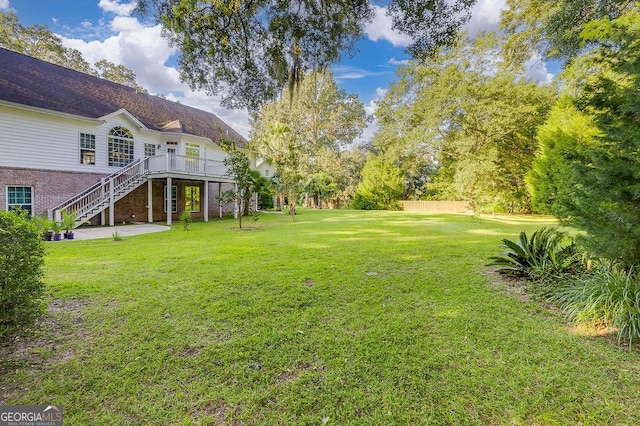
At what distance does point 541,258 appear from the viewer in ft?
15.7

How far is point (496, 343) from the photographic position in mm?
2877

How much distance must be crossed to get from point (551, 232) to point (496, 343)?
140 inches

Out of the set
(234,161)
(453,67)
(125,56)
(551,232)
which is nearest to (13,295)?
(551,232)

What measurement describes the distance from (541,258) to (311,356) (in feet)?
14.3

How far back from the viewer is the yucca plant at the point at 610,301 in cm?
297

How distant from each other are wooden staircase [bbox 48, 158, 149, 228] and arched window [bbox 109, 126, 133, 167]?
0.69 meters

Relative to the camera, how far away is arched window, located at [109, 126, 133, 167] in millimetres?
13594

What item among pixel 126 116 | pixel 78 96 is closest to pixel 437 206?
pixel 126 116

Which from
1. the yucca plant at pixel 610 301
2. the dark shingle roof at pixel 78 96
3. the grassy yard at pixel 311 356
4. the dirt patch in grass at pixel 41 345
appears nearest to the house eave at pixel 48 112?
the dark shingle roof at pixel 78 96

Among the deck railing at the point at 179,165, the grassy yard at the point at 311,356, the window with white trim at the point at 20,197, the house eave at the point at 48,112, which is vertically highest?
the house eave at the point at 48,112

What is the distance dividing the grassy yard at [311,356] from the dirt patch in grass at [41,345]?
0.05 ft

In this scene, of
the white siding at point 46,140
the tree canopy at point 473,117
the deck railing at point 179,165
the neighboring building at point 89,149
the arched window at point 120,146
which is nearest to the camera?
the white siding at point 46,140

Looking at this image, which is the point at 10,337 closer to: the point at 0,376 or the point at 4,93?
the point at 0,376

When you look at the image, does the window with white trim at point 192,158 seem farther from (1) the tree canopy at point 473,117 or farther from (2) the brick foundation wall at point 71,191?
(1) the tree canopy at point 473,117
